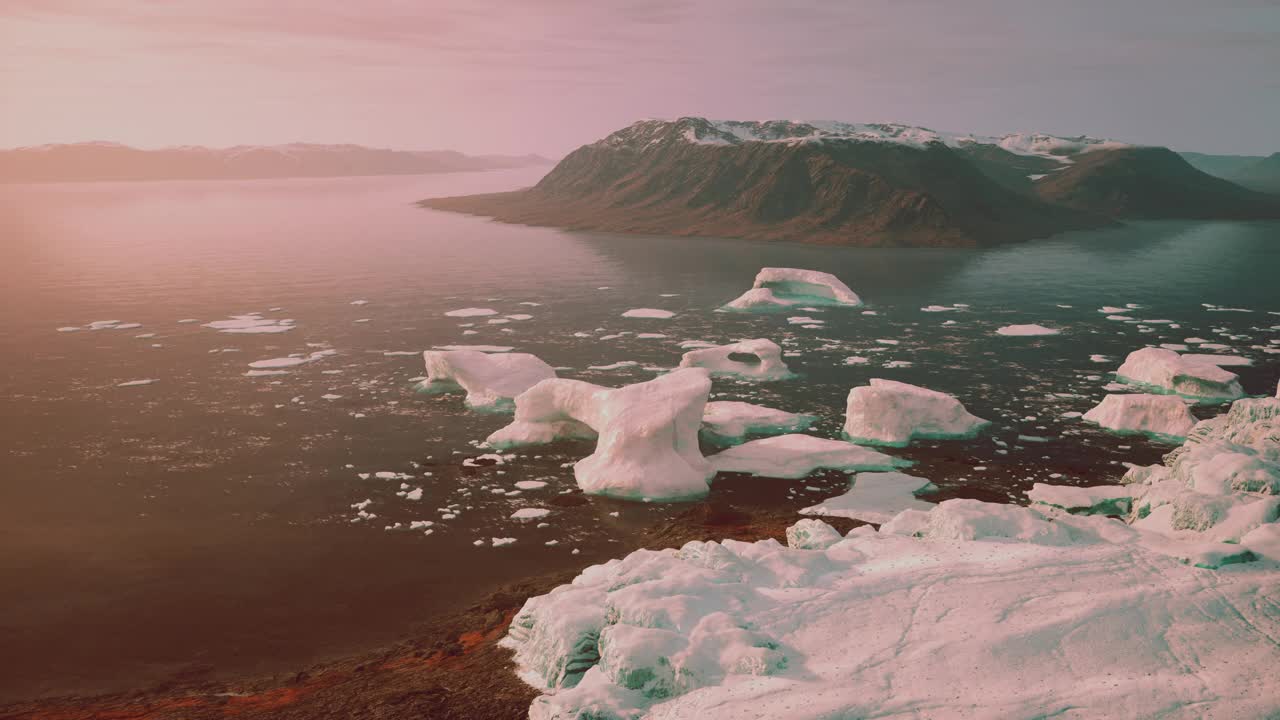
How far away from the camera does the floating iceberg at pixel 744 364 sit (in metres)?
27.1

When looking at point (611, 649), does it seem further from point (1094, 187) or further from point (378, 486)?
point (1094, 187)

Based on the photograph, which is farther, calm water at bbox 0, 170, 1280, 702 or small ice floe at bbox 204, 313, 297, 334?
small ice floe at bbox 204, 313, 297, 334

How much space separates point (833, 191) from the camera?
3627 inches

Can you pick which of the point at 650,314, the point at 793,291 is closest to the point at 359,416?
the point at 650,314

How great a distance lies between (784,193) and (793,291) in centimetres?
5441

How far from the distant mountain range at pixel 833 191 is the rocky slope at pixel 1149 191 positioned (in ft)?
0.96

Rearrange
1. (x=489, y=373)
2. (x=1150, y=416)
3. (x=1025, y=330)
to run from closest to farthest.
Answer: (x=1150, y=416) < (x=489, y=373) < (x=1025, y=330)

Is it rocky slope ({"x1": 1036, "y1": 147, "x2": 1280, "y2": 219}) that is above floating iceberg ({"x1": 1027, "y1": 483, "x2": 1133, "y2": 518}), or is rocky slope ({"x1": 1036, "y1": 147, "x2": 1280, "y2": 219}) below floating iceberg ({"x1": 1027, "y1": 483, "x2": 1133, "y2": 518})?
above

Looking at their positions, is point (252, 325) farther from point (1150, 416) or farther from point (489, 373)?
point (1150, 416)

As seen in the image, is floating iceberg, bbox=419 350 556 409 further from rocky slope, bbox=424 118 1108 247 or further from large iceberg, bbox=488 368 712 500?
rocky slope, bbox=424 118 1108 247

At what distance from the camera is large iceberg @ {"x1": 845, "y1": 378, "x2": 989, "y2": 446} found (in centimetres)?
2091

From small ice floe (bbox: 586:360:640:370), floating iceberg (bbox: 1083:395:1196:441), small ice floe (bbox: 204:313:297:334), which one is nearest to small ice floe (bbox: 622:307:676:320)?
small ice floe (bbox: 586:360:640:370)

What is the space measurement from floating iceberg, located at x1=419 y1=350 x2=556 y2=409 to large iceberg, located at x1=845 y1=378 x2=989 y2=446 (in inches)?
351

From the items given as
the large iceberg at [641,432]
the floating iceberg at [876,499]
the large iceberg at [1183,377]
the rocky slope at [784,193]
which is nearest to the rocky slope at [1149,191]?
the rocky slope at [784,193]
